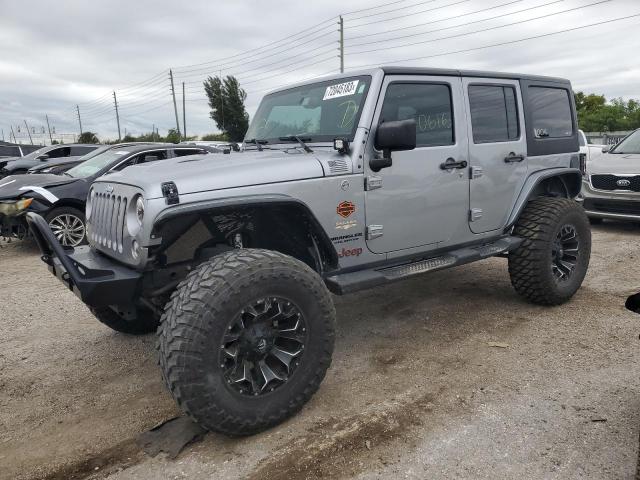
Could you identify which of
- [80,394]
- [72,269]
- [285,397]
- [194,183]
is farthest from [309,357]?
[80,394]

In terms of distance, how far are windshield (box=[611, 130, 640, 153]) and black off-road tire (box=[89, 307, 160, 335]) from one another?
857cm

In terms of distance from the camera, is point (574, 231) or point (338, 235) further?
point (574, 231)

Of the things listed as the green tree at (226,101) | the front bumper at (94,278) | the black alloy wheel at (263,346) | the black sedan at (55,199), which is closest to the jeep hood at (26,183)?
the black sedan at (55,199)

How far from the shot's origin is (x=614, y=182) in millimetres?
8086

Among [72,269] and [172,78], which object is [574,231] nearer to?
[72,269]

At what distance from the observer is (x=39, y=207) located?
6.98m

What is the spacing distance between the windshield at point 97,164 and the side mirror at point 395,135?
5.78 meters

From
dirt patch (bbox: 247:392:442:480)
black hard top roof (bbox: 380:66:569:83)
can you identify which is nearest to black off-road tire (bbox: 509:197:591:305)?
black hard top roof (bbox: 380:66:569:83)

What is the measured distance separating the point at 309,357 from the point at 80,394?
163 centimetres

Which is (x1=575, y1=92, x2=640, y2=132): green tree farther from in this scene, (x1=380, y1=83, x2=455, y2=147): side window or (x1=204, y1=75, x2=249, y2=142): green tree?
(x1=380, y1=83, x2=455, y2=147): side window

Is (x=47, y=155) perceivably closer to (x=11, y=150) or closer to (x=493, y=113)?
(x=11, y=150)

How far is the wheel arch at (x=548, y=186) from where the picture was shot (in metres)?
4.42

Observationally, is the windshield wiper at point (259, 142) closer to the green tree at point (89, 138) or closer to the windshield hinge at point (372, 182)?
the windshield hinge at point (372, 182)

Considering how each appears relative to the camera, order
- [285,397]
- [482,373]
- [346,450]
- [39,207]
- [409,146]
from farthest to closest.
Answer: [39,207] < [482,373] < [409,146] < [285,397] < [346,450]
